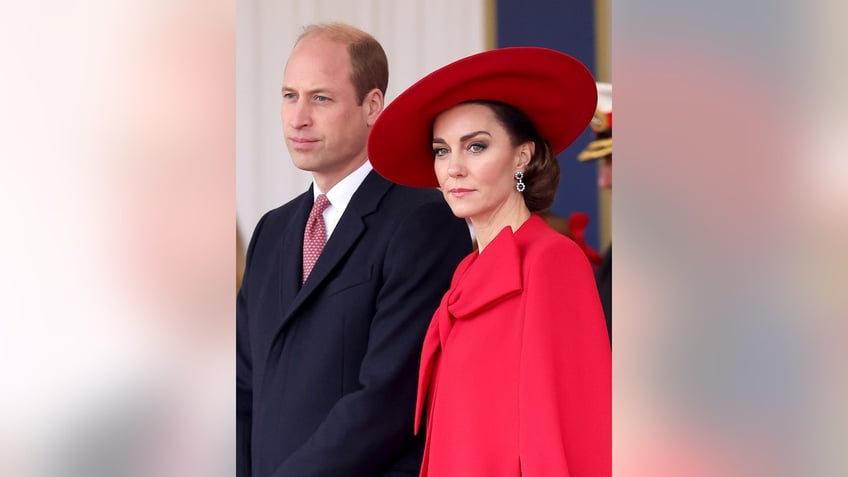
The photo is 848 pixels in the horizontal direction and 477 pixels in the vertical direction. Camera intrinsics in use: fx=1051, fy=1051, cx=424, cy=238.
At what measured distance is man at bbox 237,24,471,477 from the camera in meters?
2.11

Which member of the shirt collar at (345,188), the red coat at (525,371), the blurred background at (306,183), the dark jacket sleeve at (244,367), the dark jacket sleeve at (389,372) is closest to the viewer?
the blurred background at (306,183)

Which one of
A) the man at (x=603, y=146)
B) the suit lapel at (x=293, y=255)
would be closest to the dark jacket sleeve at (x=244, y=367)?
the suit lapel at (x=293, y=255)

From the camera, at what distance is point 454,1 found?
3.56 meters

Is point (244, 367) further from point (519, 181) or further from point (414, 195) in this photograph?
point (519, 181)

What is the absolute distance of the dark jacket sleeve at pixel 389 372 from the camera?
2088 millimetres

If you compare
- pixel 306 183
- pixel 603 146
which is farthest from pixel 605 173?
pixel 306 183

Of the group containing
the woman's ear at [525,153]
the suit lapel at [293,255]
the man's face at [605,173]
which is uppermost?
the man's face at [605,173]

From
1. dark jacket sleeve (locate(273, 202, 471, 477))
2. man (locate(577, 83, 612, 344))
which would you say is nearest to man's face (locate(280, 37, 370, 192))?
dark jacket sleeve (locate(273, 202, 471, 477))

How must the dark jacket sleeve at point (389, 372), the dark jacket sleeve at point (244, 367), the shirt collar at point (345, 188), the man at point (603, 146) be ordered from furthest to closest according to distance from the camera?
the man at point (603, 146), the dark jacket sleeve at point (244, 367), the shirt collar at point (345, 188), the dark jacket sleeve at point (389, 372)

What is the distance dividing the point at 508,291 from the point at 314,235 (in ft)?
2.08

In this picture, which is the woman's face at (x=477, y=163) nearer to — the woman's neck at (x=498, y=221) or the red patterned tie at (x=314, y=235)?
the woman's neck at (x=498, y=221)

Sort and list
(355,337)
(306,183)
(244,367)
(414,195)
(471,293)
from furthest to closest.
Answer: (306,183)
(244,367)
(414,195)
(355,337)
(471,293)

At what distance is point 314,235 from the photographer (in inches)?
92.4
